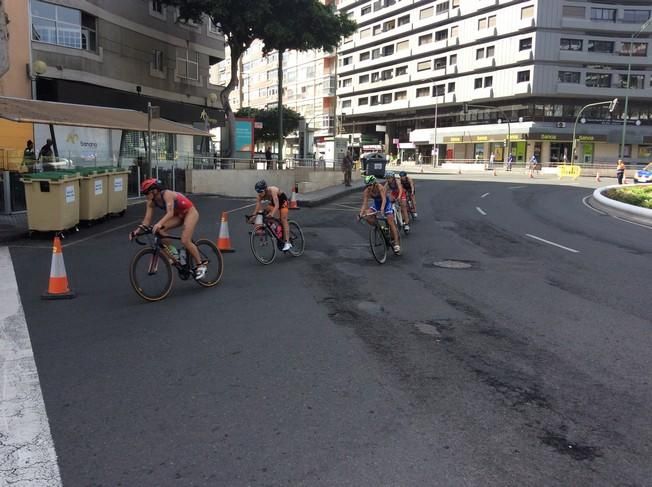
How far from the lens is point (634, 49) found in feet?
220

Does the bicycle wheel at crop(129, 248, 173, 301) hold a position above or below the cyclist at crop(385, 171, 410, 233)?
below

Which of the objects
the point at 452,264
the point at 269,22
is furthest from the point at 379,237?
the point at 269,22

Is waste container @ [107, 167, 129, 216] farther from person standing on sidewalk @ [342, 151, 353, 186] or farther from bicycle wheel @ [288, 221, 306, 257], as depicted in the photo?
person standing on sidewalk @ [342, 151, 353, 186]

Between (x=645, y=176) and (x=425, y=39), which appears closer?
(x=645, y=176)

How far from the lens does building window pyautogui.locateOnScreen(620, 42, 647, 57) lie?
6688cm

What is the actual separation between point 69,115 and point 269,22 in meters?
15.2

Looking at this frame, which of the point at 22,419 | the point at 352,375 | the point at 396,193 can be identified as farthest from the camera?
the point at 396,193

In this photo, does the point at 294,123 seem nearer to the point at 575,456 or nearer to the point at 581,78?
the point at 581,78

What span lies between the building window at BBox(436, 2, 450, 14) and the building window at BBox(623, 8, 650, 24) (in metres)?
20.8

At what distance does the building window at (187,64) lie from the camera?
3256 cm

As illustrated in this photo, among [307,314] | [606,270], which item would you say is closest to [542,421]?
[307,314]

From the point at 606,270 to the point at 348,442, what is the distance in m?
7.58

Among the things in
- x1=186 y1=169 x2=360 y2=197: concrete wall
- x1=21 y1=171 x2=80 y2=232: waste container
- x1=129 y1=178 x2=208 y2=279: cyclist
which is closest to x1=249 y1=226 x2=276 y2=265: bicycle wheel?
x1=129 y1=178 x2=208 y2=279: cyclist

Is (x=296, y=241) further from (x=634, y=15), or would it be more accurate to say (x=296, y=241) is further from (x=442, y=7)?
(x=442, y=7)
